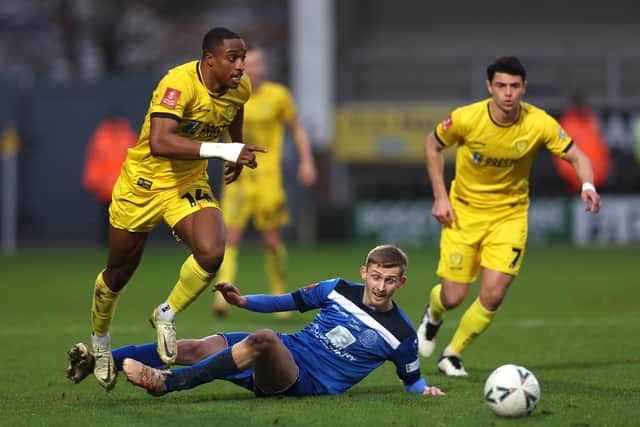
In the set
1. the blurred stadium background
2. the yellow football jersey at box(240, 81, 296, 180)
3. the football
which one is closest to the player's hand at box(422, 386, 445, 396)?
the football

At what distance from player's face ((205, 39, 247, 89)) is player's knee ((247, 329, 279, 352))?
167cm

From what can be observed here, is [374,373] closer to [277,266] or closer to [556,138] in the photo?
[556,138]

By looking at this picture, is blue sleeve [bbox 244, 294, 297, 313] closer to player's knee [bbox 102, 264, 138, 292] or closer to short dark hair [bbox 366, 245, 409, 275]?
short dark hair [bbox 366, 245, 409, 275]

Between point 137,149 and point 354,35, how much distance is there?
2489 cm

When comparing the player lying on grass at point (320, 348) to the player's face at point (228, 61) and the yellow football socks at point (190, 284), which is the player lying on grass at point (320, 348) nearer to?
the yellow football socks at point (190, 284)

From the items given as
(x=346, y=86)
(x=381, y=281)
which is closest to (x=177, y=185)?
(x=381, y=281)

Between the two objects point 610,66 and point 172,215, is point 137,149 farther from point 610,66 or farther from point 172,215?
point 610,66

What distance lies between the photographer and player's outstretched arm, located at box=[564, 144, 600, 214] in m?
7.86

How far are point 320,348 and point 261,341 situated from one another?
559 millimetres

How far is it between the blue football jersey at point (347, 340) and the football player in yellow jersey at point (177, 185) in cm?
68

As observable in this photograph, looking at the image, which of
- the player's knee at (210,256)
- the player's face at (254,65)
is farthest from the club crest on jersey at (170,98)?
the player's face at (254,65)

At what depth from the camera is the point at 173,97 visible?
7.31 m

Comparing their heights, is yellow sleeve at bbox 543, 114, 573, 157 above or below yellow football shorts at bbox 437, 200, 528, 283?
above

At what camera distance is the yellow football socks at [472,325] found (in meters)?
8.41
